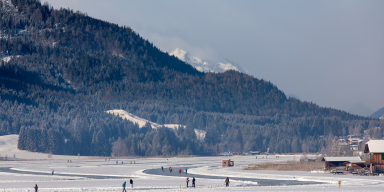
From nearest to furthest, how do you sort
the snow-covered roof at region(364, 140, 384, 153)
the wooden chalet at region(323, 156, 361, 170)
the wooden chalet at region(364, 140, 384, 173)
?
the wooden chalet at region(364, 140, 384, 173) → the snow-covered roof at region(364, 140, 384, 153) → the wooden chalet at region(323, 156, 361, 170)

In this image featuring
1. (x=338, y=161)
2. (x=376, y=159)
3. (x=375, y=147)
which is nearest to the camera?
(x=376, y=159)

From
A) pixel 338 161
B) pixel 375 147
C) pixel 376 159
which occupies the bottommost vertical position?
pixel 338 161

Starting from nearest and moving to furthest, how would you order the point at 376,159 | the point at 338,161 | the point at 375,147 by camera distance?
the point at 376,159 → the point at 375,147 → the point at 338,161

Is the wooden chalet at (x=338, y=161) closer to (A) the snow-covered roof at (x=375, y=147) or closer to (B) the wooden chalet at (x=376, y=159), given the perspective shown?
(A) the snow-covered roof at (x=375, y=147)

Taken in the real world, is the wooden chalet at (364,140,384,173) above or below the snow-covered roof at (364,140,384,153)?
below

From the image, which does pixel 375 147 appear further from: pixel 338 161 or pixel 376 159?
pixel 338 161

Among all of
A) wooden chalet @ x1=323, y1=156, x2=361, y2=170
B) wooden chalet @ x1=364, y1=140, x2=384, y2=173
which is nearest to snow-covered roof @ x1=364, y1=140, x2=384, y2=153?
wooden chalet @ x1=364, y1=140, x2=384, y2=173

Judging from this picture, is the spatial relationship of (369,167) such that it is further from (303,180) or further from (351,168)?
(303,180)

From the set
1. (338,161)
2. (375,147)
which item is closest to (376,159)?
(375,147)

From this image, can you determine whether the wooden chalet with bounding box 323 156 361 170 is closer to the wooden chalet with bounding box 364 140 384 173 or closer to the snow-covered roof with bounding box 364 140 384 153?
the snow-covered roof with bounding box 364 140 384 153

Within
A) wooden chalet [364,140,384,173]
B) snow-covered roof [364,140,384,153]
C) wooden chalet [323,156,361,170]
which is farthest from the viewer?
wooden chalet [323,156,361,170]

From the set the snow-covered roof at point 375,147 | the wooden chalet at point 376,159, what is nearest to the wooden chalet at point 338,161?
the snow-covered roof at point 375,147

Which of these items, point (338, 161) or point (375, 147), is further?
point (338, 161)

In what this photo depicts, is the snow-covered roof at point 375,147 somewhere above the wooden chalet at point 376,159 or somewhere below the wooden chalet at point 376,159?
above
